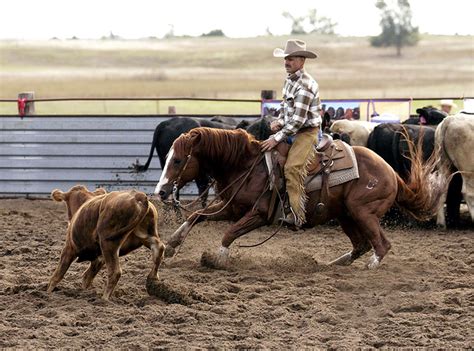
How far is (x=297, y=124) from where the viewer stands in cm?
752

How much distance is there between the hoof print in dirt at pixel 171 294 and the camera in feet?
20.5

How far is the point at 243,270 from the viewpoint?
7.66 metres

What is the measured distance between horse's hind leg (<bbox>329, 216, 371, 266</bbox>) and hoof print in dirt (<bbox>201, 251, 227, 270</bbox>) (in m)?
1.06

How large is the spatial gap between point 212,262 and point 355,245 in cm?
138

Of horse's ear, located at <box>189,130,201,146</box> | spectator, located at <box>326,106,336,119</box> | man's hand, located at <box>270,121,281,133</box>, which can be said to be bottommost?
spectator, located at <box>326,106,336,119</box>

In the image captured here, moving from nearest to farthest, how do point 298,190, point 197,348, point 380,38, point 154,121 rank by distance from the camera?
point 197,348 → point 298,190 → point 154,121 → point 380,38

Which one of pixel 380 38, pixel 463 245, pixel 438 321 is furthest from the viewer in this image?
pixel 380 38

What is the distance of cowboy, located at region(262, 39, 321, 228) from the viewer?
754cm

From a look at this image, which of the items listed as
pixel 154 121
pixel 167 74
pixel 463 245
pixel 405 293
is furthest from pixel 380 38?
pixel 405 293

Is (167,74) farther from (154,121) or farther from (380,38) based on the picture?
(154,121)

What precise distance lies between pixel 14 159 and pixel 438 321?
32.4ft

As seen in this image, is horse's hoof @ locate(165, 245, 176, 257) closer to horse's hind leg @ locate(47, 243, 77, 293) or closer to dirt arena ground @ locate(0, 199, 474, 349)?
dirt arena ground @ locate(0, 199, 474, 349)

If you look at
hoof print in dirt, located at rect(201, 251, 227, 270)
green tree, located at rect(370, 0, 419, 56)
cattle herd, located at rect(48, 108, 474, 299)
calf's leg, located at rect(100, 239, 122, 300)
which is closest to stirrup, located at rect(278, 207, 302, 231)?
hoof print in dirt, located at rect(201, 251, 227, 270)

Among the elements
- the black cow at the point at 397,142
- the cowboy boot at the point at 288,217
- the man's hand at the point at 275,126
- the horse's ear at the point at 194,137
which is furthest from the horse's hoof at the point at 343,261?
the black cow at the point at 397,142
